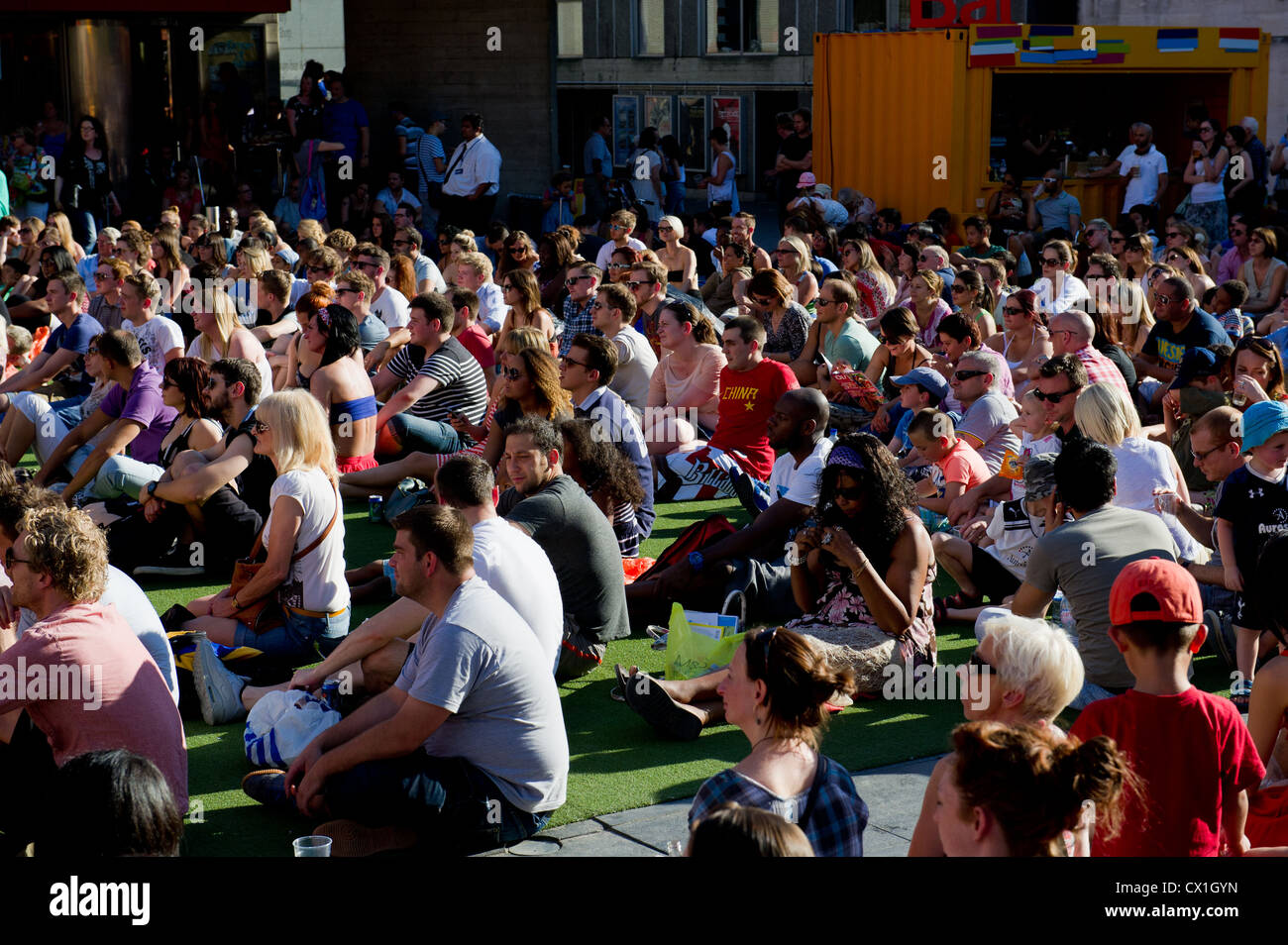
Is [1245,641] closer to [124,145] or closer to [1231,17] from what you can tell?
[124,145]

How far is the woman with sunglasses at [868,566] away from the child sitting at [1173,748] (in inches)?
79.6

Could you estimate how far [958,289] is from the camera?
40.0 ft

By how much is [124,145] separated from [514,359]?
16771 millimetres

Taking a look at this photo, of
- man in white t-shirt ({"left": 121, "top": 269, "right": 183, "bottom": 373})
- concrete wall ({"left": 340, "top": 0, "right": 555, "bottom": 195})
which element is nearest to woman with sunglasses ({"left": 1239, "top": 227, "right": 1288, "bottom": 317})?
man in white t-shirt ({"left": 121, "top": 269, "right": 183, "bottom": 373})

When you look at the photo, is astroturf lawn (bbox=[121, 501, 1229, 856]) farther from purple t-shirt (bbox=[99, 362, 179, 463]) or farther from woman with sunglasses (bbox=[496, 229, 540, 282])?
woman with sunglasses (bbox=[496, 229, 540, 282])

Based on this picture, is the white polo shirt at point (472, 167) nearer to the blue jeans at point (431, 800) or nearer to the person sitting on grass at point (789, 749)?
the blue jeans at point (431, 800)

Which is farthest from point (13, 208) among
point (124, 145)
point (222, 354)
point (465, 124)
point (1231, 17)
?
point (1231, 17)

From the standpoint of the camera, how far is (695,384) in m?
10.4

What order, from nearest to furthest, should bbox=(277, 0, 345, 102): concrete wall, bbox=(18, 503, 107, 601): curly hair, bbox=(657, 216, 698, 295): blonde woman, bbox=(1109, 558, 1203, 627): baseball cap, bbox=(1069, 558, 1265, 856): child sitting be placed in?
bbox=(1069, 558, 1265, 856): child sitting
bbox=(1109, 558, 1203, 627): baseball cap
bbox=(18, 503, 107, 601): curly hair
bbox=(657, 216, 698, 295): blonde woman
bbox=(277, 0, 345, 102): concrete wall

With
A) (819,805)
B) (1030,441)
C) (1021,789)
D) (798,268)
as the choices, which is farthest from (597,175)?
(1021,789)

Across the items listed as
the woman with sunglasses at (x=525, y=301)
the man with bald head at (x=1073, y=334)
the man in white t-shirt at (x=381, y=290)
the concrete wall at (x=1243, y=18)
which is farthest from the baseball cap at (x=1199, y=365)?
the concrete wall at (x=1243, y=18)

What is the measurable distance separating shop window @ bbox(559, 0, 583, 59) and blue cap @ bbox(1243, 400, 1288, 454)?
32.6 m

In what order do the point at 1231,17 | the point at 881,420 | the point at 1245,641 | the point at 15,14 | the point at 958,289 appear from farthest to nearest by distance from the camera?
1. the point at 1231,17
2. the point at 15,14
3. the point at 958,289
4. the point at 881,420
5. the point at 1245,641

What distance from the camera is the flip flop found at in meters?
5.91
